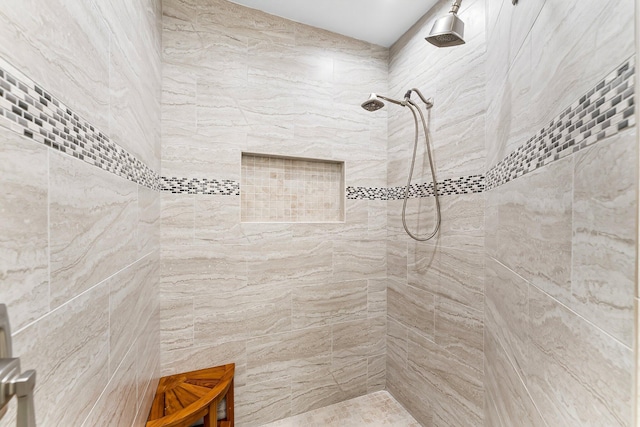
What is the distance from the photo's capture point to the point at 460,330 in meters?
1.50

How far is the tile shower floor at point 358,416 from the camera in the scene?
178cm

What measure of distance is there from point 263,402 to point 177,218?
4.19 ft

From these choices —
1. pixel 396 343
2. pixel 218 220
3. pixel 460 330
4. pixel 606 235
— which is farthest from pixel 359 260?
pixel 606 235

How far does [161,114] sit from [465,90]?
1664 mm

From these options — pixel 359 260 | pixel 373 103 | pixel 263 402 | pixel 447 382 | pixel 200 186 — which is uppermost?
pixel 373 103

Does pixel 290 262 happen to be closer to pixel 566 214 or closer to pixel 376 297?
pixel 376 297

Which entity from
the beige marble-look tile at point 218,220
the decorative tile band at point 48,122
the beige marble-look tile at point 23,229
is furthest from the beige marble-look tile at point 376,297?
the beige marble-look tile at point 23,229

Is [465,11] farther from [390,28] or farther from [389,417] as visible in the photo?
[389,417]

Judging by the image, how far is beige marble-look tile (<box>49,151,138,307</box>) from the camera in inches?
22.2

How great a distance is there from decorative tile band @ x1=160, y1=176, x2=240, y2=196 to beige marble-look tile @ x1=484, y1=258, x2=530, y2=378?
1.41 meters

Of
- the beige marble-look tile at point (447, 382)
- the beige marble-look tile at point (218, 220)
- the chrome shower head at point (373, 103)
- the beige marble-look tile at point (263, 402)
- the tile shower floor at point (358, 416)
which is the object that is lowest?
the tile shower floor at point (358, 416)

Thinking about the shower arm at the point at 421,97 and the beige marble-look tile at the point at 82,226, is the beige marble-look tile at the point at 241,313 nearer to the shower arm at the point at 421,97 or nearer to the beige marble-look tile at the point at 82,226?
the beige marble-look tile at the point at 82,226

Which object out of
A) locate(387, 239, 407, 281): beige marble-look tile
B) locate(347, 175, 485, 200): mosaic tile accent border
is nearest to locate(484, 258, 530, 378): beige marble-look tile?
locate(347, 175, 485, 200): mosaic tile accent border

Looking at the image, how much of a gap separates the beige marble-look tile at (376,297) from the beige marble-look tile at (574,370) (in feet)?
4.17
